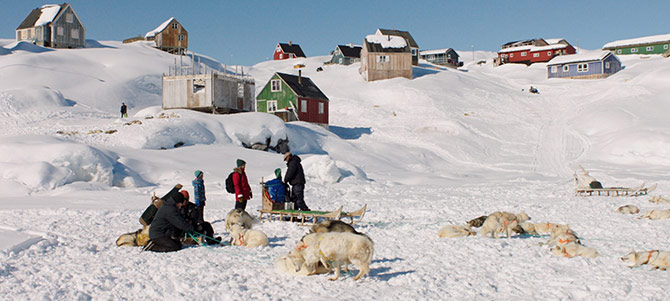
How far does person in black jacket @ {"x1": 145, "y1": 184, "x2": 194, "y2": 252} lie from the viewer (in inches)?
332

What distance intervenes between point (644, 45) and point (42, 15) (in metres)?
75.2

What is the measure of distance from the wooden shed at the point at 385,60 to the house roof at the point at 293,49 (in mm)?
32125

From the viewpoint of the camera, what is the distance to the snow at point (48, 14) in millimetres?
53656

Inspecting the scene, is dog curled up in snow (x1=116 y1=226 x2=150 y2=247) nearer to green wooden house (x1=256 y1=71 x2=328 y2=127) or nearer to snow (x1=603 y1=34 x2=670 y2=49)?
green wooden house (x1=256 y1=71 x2=328 y2=127)

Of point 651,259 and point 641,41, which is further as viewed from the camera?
point 641,41

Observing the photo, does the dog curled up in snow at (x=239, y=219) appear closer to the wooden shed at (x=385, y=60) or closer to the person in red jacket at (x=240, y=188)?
the person in red jacket at (x=240, y=188)

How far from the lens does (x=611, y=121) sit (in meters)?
38.4

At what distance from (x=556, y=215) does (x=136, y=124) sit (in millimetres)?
17618

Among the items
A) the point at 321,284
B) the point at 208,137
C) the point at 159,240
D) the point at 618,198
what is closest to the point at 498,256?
the point at 321,284

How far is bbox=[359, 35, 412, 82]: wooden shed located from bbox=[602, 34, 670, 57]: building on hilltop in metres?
41.0

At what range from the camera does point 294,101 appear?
128ft

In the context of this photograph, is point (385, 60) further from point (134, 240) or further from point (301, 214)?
point (134, 240)

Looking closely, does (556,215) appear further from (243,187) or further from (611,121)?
(611,121)

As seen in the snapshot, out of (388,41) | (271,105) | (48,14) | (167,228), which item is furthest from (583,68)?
(167,228)
